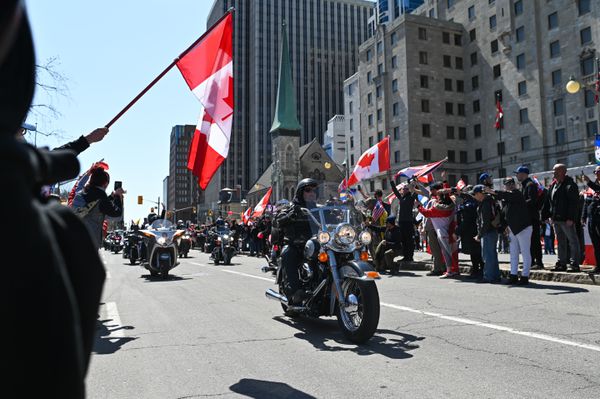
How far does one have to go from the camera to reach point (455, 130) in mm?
61562

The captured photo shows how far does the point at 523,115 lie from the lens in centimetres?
5203

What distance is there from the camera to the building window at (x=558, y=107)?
47.8 meters

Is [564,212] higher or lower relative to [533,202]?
lower

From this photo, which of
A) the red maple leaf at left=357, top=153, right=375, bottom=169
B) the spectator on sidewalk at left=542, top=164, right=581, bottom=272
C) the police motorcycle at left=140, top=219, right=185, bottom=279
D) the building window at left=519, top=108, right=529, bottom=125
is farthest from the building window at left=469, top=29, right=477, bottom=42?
the police motorcycle at left=140, top=219, right=185, bottom=279

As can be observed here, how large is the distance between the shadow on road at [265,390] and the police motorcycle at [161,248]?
9.27 metres

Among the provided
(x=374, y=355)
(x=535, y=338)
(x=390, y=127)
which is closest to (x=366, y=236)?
(x=374, y=355)

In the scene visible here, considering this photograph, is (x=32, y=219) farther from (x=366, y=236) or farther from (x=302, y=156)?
(x=302, y=156)

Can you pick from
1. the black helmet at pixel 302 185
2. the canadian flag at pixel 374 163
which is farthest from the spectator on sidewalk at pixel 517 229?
the canadian flag at pixel 374 163

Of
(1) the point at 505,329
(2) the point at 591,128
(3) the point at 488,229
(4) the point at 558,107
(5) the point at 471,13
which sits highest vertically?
(5) the point at 471,13

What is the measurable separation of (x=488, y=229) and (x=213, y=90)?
6262 millimetres

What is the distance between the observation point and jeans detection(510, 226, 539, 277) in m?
9.32

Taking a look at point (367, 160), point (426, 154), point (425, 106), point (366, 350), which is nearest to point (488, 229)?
point (366, 350)

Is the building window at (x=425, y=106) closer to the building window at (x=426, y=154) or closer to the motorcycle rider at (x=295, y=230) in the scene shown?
the building window at (x=426, y=154)

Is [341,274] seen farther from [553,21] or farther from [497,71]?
[497,71]
